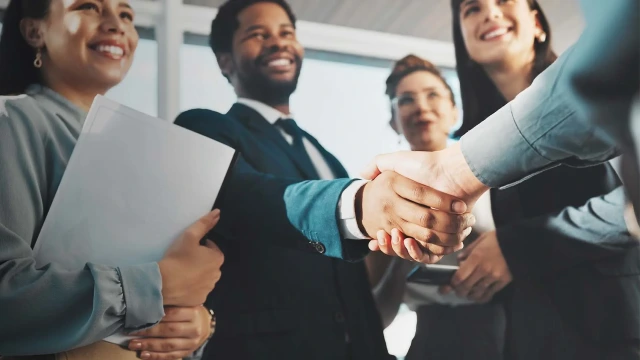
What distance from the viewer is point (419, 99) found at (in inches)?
44.7

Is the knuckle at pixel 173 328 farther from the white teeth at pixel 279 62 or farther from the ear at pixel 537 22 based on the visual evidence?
the ear at pixel 537 22

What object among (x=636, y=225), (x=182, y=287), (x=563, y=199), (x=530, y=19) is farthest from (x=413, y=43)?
(x=182, y=287)

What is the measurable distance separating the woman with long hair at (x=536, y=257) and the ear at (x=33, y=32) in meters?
0.84

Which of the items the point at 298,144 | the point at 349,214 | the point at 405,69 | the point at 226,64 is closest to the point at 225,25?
the point at 226,64

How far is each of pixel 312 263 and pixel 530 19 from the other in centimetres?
66

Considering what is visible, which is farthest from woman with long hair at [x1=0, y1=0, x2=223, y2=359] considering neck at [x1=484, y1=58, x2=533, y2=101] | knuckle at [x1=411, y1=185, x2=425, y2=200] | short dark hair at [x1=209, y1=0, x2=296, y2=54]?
neck at [x1=484, y1=58, x2=533, y2=101]

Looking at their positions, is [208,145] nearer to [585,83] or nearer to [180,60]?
[180,60]

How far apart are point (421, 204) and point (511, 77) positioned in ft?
1.39

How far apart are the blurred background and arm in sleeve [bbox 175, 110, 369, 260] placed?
0.18ft

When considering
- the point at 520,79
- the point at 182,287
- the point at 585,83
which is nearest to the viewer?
the point at 585,83

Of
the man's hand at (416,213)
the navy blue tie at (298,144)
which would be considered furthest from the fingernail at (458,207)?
the navy blue tie at (298,144)

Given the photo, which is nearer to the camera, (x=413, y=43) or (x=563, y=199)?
(x=563, y=199)

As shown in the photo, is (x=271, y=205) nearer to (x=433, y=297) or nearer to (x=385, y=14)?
(x=433, y=297)

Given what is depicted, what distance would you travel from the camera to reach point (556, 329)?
988 millimetres
